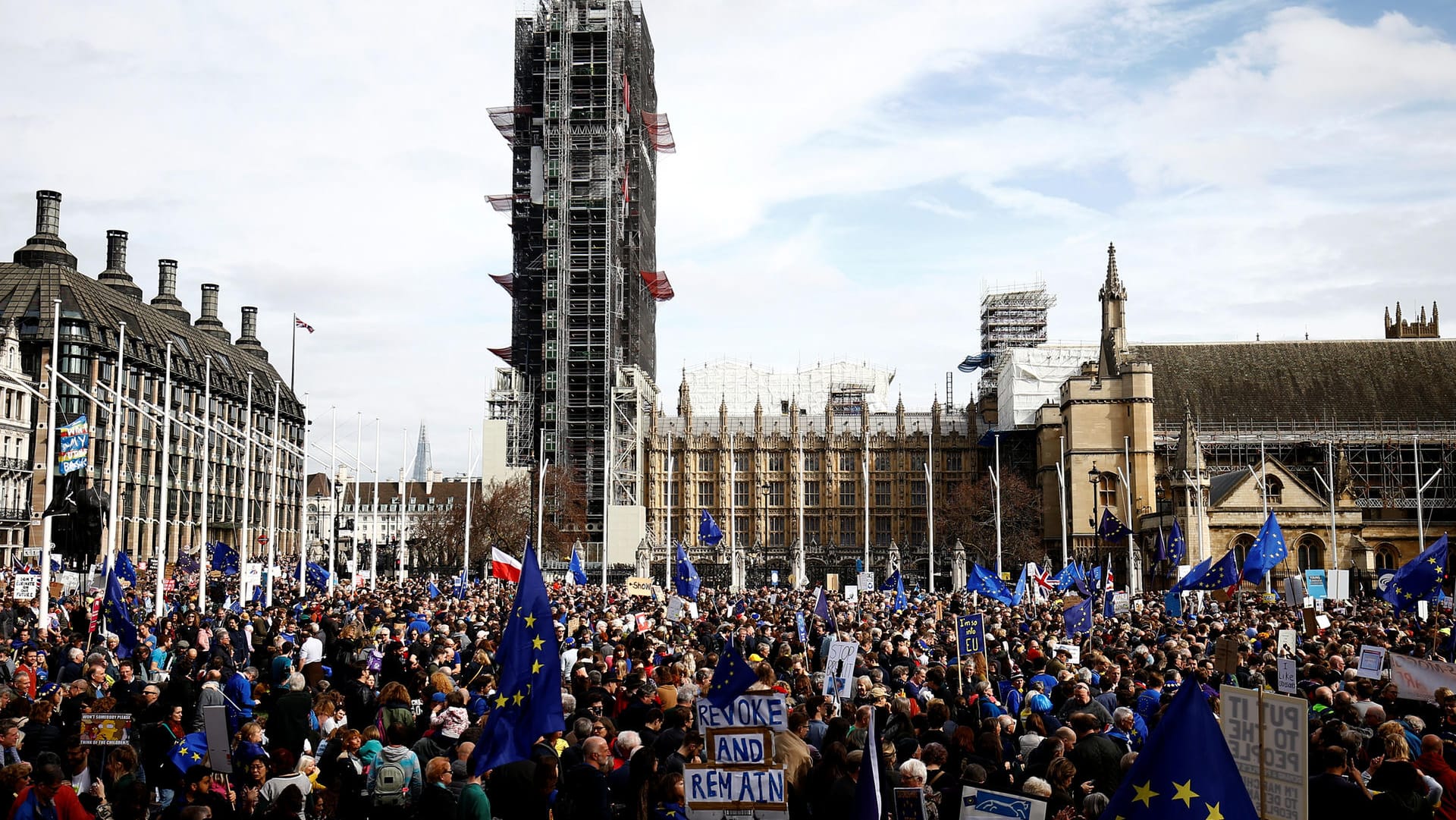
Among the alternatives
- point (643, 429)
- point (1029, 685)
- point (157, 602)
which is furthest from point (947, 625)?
point (643, 429)

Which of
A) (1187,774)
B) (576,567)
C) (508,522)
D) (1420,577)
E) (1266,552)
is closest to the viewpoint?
(1187,774)

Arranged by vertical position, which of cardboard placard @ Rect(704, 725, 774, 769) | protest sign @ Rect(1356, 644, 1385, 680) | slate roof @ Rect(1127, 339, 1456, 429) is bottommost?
protest sign @ Rect(1356, 644, 1385, 680)

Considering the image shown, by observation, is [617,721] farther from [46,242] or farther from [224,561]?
[46,242]

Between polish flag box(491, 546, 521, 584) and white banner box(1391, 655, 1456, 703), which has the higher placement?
polish flag box(491, 546, 521, 584)

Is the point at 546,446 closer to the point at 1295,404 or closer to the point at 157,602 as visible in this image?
the point at 1295,404

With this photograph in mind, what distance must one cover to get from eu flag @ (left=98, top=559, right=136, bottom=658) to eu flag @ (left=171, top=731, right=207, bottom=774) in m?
8.74

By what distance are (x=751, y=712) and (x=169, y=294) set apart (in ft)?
325

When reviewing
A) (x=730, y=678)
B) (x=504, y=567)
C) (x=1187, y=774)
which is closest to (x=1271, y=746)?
(x=1187, y=774)

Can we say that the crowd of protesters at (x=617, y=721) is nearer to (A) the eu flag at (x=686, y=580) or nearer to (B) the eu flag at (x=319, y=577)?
(A) the eu flag at (x=686, y=580)

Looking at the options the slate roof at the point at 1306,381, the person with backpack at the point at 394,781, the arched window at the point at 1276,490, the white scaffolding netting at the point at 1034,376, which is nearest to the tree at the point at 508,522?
the white scaffolding netting at the point at 1034,376

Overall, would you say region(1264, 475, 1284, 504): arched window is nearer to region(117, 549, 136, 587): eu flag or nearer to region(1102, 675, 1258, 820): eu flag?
region(117, 549, 136, 587): eu flag

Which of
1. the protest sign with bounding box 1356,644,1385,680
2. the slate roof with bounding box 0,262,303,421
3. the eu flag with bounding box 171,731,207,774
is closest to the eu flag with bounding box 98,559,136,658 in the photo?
the eu flag with bounding box 171,731,207,774

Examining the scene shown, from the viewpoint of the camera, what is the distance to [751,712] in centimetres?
878

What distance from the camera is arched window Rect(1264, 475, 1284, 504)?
209 ft
